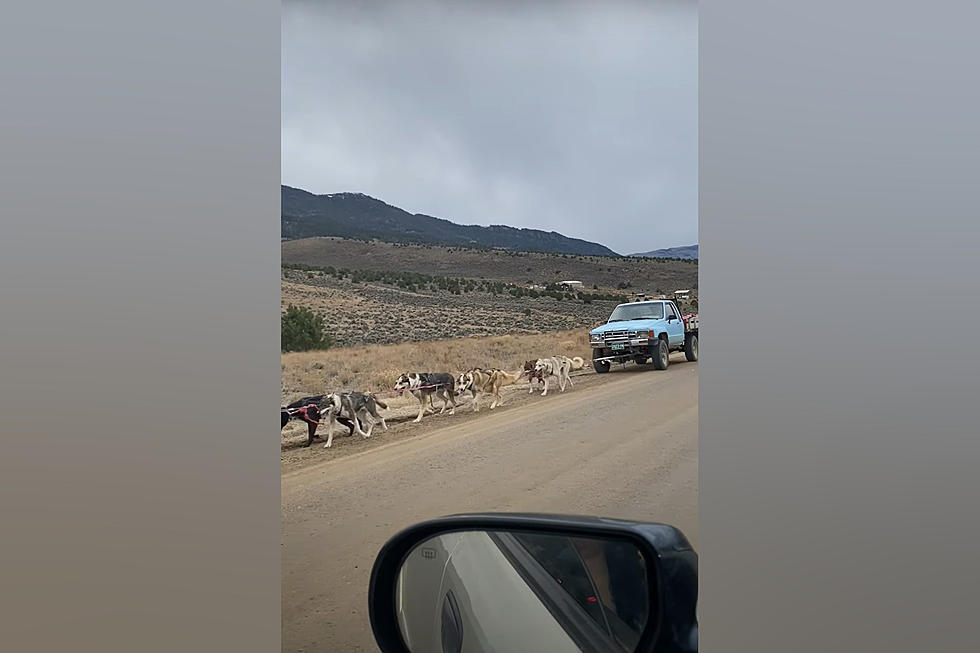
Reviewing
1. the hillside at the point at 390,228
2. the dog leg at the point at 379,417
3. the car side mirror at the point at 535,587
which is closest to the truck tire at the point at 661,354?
the hillside at the point at 390,228

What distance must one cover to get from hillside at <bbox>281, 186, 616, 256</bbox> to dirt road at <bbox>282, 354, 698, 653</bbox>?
2.74 m

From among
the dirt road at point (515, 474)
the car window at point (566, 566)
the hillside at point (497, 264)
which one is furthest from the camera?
the hillside at point (497, 264)

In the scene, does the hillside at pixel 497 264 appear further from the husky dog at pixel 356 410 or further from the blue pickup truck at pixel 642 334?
the husky dog at pixel 356 410

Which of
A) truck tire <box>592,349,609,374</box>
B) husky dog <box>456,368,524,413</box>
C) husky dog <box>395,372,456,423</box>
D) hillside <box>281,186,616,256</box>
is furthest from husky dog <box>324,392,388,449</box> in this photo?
hillside <box>281,186,616,256</box>

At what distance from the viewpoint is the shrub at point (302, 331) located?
6.72 metres

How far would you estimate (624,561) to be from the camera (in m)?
0.63

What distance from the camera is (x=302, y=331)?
6832mm

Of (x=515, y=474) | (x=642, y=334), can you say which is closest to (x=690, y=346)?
(x=642, y=334)

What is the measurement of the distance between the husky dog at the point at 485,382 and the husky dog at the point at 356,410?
33.2 inches

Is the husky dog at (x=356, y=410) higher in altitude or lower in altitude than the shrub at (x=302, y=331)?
lower

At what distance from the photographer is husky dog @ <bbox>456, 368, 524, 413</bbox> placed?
586 centimetres
